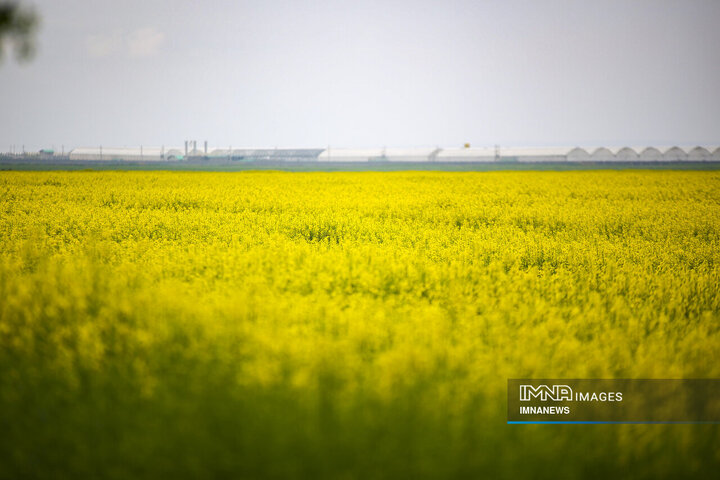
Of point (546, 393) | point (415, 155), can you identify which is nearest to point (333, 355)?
point (546, 393)

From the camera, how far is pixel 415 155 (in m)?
108

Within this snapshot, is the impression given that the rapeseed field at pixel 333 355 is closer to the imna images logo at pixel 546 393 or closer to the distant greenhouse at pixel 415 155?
the imna images logo at pixel 546 393

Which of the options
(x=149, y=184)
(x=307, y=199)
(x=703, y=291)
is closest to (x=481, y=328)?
(x=703, y=291)

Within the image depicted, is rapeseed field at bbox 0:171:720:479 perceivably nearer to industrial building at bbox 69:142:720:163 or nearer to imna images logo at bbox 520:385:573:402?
imna images logo at bbox 520:385:573:402

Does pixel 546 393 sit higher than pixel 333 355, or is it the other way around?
pixel 333 355

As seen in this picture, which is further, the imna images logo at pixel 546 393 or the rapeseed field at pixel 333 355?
the imna images logo at pixel 546 393

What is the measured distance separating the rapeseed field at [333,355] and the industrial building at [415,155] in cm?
9198

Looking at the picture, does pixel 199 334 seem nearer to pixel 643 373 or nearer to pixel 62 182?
pixel 643 373

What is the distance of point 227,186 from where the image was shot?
64.1 ft

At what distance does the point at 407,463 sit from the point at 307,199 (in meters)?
13.8

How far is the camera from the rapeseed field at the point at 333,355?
109 inches

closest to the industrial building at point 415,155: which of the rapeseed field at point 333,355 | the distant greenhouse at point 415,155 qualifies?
the distant greenhouse at point 415,155

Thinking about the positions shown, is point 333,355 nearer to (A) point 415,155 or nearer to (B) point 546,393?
(B) point 546,393

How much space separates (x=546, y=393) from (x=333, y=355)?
1.44m
